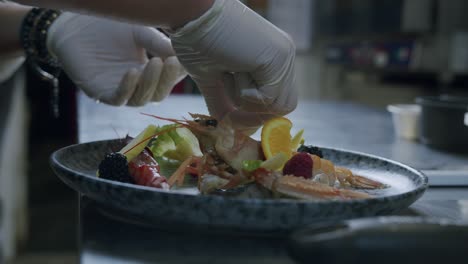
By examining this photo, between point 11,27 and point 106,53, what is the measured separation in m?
0.34

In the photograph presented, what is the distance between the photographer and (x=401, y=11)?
5141 millimetres

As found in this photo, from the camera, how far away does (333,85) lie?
7.61 metres

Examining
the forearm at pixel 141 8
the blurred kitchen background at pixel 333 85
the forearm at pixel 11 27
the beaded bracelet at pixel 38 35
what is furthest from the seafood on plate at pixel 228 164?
the blurred kitchen background at pixel 333 85

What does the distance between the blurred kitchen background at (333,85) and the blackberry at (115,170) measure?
1662 millimetres

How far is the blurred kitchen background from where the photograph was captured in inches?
130

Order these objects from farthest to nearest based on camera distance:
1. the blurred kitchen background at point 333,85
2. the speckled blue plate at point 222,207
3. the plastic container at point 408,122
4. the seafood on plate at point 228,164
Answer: the blurred kitchen background at point 333,85 → the plastic container at point 408,122 → the seafood on plate at point 228,164 → the speckled blue plate at point 222,207

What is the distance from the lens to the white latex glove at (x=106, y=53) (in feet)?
4.98

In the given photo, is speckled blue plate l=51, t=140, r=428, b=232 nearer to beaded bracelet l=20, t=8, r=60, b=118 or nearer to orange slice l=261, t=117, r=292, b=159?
orange slice l=261, t=117, r=292, b=159

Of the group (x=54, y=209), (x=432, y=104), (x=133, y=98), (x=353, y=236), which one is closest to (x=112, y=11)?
(x=353, y=236)

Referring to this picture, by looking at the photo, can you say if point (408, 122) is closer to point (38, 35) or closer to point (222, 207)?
point (38, 35)

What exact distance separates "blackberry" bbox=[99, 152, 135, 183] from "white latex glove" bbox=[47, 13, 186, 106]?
0.66 meters

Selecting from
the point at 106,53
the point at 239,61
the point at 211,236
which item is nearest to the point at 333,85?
the point at 106,53

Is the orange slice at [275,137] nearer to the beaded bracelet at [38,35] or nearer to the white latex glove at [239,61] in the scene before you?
the white latex glove at [239,61]

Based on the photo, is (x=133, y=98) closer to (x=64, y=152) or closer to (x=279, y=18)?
(x=64, y=152)
